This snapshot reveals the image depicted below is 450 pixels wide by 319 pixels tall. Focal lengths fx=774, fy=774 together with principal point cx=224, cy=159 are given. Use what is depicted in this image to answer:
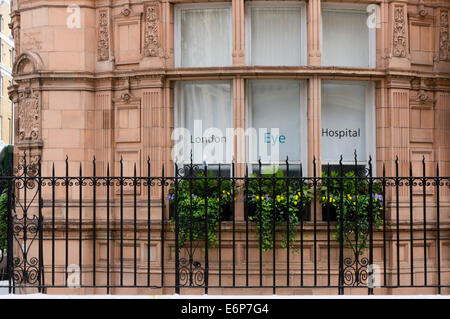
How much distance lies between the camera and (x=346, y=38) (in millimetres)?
13609

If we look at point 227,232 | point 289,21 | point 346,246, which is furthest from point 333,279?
point 289,21

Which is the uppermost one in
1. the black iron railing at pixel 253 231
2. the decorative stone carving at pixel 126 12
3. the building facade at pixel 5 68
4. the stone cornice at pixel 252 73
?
the building facade at pixel 5 68

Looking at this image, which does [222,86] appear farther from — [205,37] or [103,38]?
[103,38]

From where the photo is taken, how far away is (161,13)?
43.5ft

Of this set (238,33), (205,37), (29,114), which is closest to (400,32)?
(238,33)

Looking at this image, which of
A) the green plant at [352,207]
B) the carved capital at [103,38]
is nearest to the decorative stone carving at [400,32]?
the green plant at [352,207]

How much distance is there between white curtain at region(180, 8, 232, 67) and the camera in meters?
13.5

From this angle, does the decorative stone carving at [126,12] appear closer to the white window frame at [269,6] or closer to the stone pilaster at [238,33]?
the stone pilaster at [238,33]

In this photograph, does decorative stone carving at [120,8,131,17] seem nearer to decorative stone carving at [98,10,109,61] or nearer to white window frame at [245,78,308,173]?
decorative stone carving at [98,10,109,61]

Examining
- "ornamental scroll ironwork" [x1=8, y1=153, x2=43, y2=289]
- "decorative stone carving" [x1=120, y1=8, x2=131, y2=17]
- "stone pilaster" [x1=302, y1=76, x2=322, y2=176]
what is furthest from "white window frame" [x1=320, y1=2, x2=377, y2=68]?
"ornamental scroll ironwork" [x1=8, y1=153, x2=43, y2=289]

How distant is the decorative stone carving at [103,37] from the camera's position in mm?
13562

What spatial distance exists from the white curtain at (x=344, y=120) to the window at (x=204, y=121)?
171cm

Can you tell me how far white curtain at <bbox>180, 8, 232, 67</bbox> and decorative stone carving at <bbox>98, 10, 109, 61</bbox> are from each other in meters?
1.31
